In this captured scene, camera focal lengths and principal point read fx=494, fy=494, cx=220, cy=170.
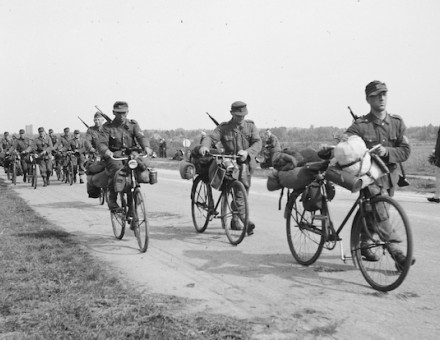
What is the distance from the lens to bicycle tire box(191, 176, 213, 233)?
8367 mm

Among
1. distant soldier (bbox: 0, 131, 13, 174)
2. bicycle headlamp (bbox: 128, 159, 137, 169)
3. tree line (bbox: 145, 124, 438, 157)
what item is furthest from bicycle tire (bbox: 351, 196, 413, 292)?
tree line (bbox: 145, 124, 438, 157)

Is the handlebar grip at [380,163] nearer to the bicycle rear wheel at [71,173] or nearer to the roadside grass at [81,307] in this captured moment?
the roadside grass at [81,307]

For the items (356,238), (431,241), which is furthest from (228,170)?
(431,241)

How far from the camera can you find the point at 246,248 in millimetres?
7262

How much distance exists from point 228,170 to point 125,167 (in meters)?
1.61

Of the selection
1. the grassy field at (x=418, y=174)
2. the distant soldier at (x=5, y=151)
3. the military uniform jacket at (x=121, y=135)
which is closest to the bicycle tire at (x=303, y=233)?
the military uniform jacket at (x=121, y=135)

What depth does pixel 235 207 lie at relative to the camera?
7.57 meters

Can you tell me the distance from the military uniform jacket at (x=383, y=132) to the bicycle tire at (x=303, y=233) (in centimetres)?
104

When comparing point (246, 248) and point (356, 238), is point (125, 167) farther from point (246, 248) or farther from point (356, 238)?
point (356, 238)

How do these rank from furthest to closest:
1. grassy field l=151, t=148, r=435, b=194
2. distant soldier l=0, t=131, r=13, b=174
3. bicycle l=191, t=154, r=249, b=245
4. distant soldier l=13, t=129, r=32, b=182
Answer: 1. distant soldier l=0, t=131, r=13, b=174
2. distant soldier l=13, t=129, r=32, b=182
3. grassy field l=151, t=148, r=435, b=194
4. bicycle l=191, t=154, r=249, b=245

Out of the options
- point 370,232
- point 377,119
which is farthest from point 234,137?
point 370,232

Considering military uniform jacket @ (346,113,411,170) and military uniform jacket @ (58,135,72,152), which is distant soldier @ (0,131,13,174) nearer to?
military uniform jacket @ (58,135,72,152)

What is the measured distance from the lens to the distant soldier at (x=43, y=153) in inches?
765

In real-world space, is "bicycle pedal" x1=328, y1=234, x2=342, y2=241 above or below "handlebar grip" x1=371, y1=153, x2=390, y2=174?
below
